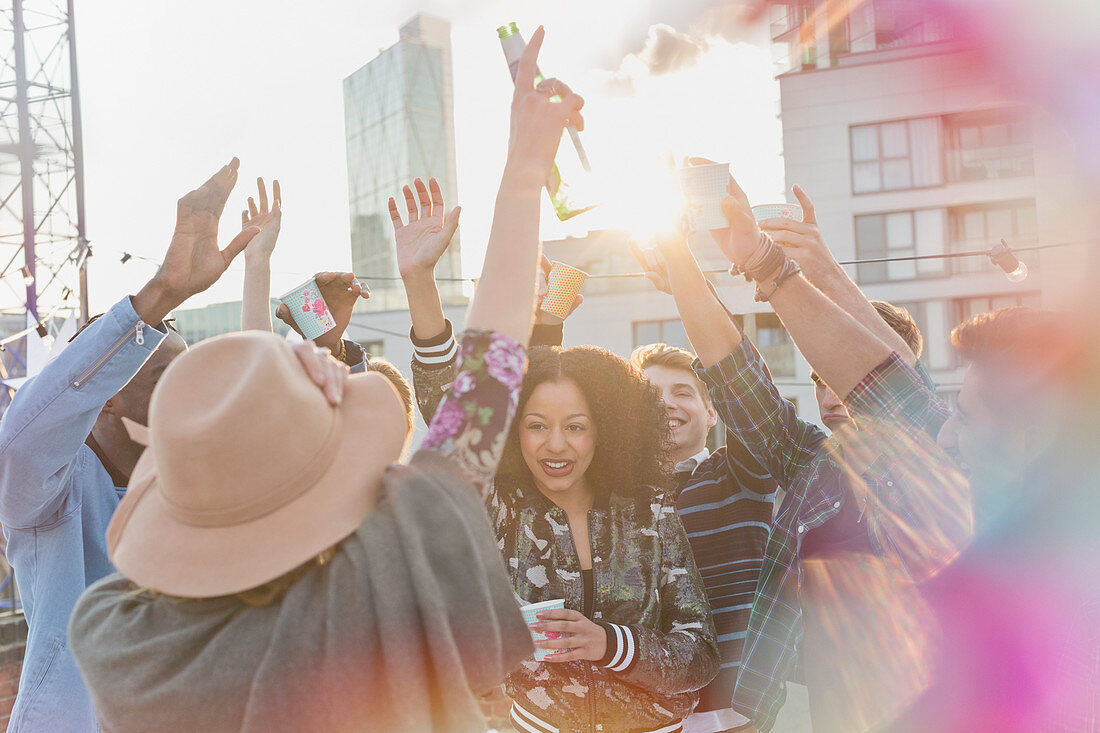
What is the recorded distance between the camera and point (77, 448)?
1733 mm

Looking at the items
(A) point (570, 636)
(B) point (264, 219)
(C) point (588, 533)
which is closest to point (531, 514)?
(C) point (588, 533)

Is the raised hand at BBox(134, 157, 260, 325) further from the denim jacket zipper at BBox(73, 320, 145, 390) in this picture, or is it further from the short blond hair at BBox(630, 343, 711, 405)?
the short blond hair at BBox(630, 343, 711, 405)

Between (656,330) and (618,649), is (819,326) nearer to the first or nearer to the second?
(618,649)

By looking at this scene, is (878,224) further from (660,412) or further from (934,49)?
(660,412)

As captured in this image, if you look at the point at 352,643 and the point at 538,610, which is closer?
the point at 352,643

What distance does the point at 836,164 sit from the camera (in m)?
24.4

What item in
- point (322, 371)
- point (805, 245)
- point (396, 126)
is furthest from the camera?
point (396, 126)

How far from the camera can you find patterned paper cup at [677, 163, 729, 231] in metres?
1.89

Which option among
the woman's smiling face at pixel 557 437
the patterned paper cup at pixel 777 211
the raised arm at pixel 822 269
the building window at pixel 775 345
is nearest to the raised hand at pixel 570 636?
the woman's smiling face at pixel 557 437

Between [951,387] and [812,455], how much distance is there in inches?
910

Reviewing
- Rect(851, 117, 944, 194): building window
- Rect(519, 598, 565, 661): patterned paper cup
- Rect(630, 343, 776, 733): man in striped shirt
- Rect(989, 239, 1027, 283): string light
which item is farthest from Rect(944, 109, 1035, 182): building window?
Rect(519, 598, 565, 661): patterned paper cup

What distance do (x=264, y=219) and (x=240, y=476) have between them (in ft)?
6.37

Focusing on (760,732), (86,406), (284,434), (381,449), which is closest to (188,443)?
(284,434)

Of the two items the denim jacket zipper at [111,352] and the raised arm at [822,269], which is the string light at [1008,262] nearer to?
the raised arm at [822,269]
